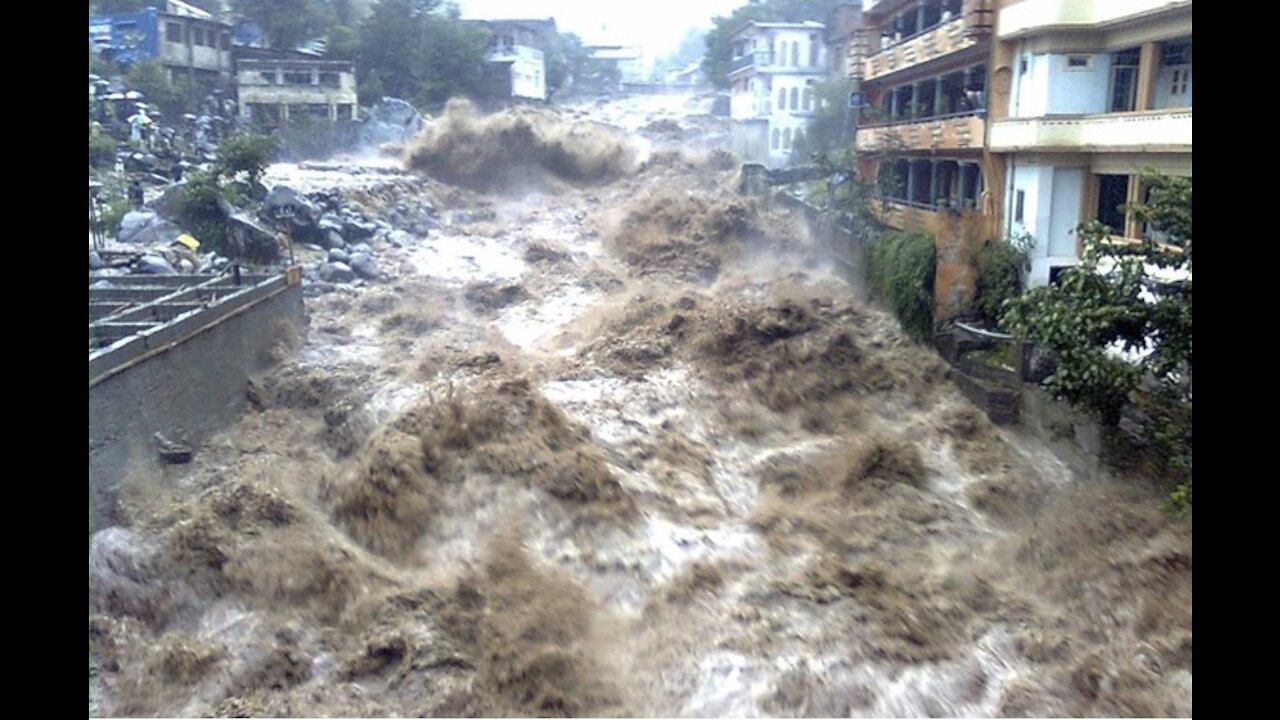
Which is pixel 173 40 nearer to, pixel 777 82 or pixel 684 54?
pixel 777 82

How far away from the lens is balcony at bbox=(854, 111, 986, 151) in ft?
44.0

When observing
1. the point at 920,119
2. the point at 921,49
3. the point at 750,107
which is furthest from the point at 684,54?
the point at 921,49

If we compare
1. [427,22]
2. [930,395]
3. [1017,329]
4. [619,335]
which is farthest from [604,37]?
[1017,329]

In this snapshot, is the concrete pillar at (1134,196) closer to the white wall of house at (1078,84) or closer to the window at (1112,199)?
the window at (1112,199)

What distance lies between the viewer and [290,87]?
24234 mm

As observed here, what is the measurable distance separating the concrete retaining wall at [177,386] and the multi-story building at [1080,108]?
8396 millimetres

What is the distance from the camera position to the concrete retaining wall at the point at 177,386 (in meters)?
7.59

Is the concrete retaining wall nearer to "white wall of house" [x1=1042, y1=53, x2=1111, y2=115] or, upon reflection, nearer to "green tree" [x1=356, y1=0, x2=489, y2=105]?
"white wall of house" [x1=1042, y1=53, x2=1111, y2=115]

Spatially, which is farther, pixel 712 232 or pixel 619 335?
pixel 712 232

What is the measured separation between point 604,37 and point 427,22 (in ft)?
49.0

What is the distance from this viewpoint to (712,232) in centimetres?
2011

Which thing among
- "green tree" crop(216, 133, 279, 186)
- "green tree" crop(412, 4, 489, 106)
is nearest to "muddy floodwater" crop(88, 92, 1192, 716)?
"green tree" crop(216, 133, 279, 186)

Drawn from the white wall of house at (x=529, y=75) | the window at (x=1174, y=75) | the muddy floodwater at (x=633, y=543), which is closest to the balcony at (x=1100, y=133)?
the window at (x=1174, y=75)

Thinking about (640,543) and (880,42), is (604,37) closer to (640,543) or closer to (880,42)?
(880,42)
